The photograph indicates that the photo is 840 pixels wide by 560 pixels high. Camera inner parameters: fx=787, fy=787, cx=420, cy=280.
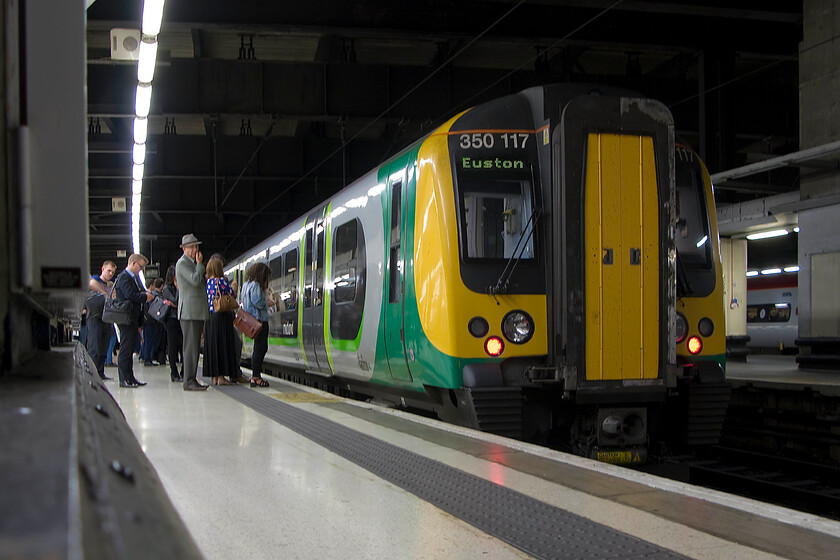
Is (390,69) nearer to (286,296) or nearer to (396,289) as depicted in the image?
(286,296)

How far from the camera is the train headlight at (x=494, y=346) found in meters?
5.59

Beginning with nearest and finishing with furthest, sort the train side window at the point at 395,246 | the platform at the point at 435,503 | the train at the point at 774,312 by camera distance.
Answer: the platform at the point at 435,503
the train side window at the point at 395,246
the train at the point at 774,312

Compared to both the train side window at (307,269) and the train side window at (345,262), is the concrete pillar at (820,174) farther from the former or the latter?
the train side window at (307,269)

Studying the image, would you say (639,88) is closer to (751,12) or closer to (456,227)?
(751,12)


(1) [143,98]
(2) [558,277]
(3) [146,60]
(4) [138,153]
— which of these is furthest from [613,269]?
(4) [138,153]

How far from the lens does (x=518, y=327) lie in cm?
568

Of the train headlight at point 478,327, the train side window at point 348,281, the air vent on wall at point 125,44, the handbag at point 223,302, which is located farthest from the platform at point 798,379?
the air vent on wall at point 125,44

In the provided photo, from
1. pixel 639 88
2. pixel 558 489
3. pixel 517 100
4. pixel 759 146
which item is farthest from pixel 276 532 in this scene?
pixel 759 146

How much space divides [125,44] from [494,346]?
6.12m

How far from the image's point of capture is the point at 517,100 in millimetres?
6176

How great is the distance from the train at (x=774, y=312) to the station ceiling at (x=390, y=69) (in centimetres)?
576

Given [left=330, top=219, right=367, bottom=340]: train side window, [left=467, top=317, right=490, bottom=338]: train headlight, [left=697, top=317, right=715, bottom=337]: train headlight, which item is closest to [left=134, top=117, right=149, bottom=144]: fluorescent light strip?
[left=330, top=219, right=367, bottom=340]: train side window

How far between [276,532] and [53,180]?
194cm

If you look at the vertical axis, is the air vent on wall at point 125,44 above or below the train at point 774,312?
above
